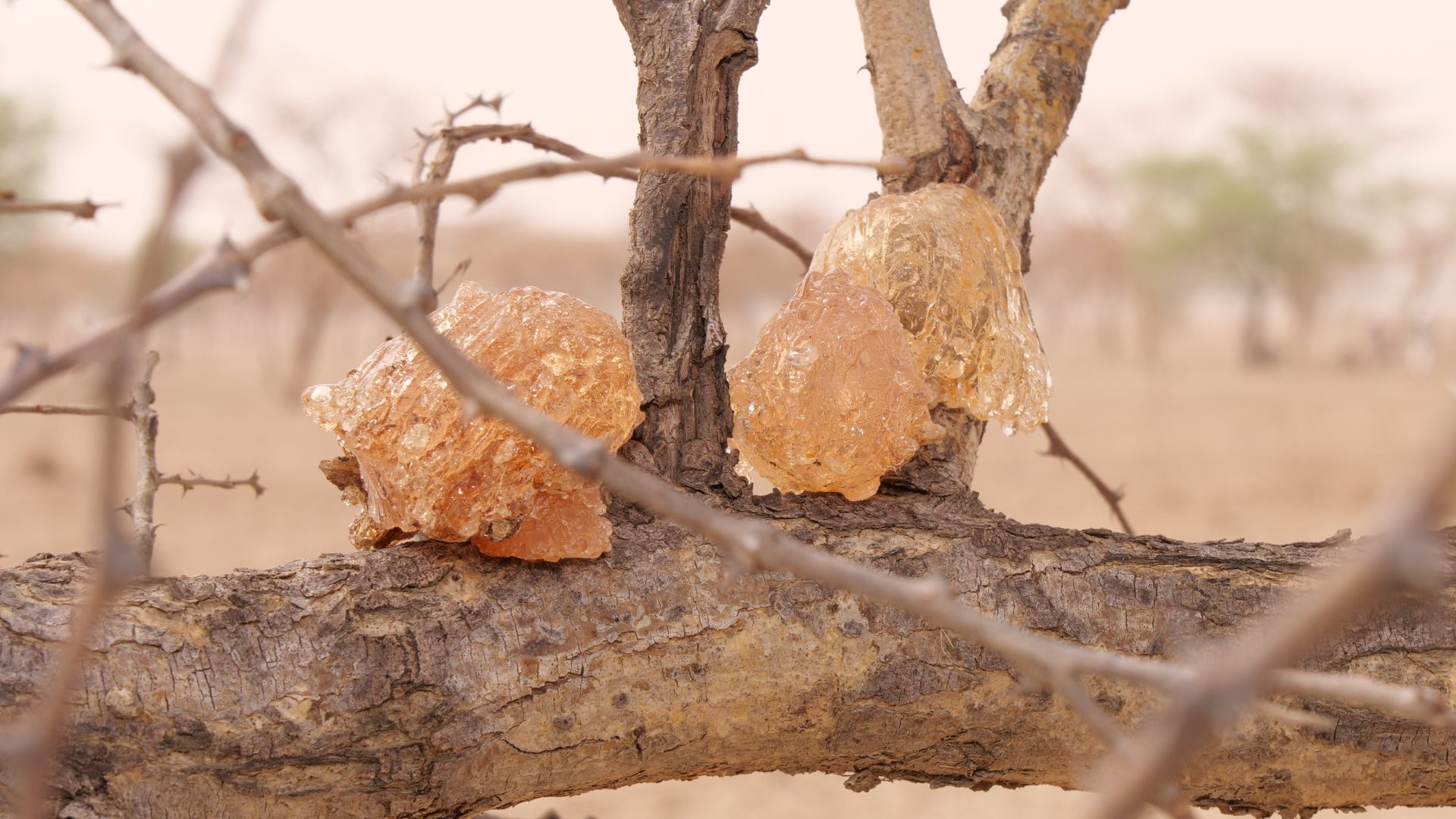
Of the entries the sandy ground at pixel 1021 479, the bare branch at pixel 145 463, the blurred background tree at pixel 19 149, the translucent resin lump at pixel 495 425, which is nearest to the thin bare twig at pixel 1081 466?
the translucent resin lump at pixel 495 425

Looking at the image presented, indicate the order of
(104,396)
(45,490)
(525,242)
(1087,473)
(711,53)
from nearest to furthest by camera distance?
(104,396), (711,53), (1087,473), (45,490), (525,242)

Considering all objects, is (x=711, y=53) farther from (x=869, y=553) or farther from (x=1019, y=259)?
(x=869, y=553)

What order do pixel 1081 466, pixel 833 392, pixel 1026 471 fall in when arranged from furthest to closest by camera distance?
1. pixel 1026 471
2. pixel 1081 466
3. pixel 833 392

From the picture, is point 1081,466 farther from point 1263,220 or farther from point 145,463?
point 1263,220

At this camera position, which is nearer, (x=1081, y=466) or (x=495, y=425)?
(x=495, y=425)

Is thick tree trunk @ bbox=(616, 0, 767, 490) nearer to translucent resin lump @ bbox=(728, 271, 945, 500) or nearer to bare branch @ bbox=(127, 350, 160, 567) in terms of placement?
translucent resin lump @ bbox=(728, 271, 945, 500)

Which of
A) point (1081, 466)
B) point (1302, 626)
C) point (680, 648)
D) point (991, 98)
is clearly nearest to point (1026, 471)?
point (1081, 466)

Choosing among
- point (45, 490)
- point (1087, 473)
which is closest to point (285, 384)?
point (45, 490)

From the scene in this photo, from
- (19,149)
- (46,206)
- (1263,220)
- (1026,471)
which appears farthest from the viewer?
(1263,220)
